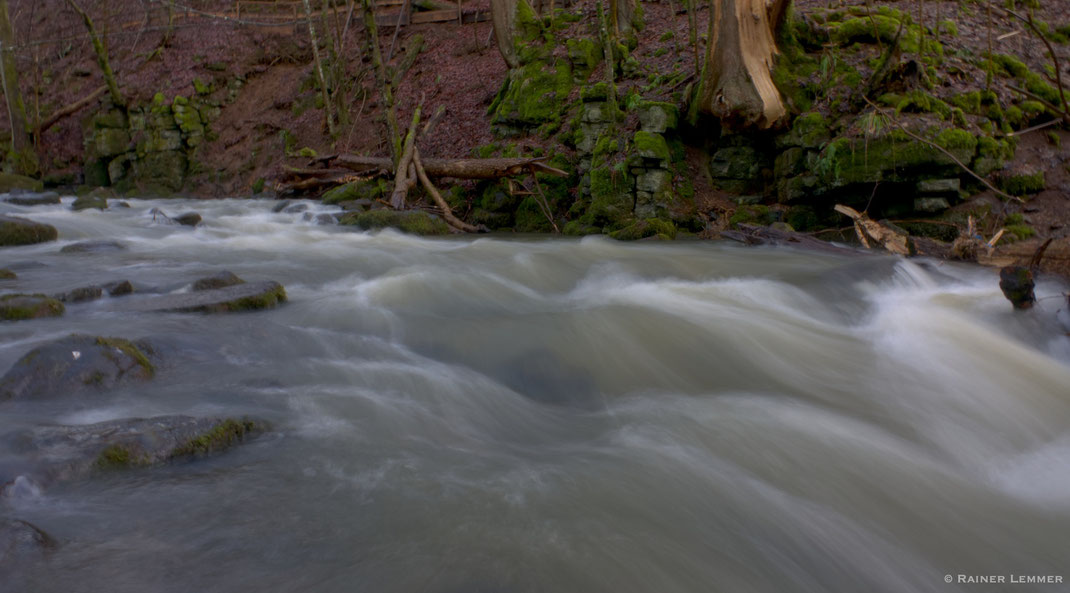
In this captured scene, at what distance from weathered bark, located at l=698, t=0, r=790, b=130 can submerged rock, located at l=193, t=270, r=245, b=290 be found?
7.06m

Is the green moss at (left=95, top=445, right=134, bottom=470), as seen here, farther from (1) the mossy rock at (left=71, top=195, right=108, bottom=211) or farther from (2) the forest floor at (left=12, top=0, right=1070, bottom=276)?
(1) the mossy rock at (left=71, top=195, right=108, bottom=211)

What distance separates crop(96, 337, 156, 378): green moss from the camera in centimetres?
394

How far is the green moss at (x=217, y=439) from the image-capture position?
2.99 meters

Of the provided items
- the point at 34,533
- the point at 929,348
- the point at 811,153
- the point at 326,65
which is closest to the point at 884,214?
the point at 811,153

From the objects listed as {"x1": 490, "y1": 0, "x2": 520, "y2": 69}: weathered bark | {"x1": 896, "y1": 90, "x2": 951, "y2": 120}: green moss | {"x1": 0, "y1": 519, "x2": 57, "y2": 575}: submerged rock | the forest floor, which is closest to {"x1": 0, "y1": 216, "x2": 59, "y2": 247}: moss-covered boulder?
the forest floor

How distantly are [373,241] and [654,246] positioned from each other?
4057 mm

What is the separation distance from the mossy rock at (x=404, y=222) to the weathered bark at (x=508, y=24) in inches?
192

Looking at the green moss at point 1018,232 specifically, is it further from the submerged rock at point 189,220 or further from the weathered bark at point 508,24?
the submerged rock at point 189,220

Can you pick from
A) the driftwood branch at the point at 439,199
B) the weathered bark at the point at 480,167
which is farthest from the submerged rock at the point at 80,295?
the weathered bark at the point at 480,167

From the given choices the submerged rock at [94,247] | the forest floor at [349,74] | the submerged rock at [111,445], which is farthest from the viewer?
the forest floor at [349,74]

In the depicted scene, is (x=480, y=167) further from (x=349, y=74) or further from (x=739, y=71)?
(x=349, y=74)

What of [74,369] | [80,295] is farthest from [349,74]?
[74,369]

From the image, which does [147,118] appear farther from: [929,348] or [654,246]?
[929,348]

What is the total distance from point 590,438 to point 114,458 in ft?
7.20
